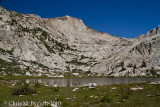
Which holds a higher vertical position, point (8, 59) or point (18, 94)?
point (8, 59)

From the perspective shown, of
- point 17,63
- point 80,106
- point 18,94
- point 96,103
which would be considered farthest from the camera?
point 17,63

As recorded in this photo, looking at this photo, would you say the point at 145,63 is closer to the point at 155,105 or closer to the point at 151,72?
the point at 151,72

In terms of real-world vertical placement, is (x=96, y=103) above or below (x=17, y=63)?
below

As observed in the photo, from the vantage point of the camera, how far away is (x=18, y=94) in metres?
31.5

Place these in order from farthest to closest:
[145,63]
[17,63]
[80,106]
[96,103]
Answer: [145,63], [17,63], [96,103], [80,106]

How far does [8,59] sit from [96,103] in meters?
187

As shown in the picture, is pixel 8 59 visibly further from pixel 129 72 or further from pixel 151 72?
pixel 151 72

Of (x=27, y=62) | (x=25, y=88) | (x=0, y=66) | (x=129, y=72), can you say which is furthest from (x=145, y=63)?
(x=25, y=88)

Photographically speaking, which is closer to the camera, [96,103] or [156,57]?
[96,103]

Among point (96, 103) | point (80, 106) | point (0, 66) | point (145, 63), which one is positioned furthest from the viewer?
point (145, 63)

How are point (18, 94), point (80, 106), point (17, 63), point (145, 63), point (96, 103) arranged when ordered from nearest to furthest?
1. point (80, 106)
2. point (96, 103)
3. point (18, 94)
4. point (17, 63)
5. point (145, 63)

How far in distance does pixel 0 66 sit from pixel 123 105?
163 meters

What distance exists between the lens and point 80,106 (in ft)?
65.6

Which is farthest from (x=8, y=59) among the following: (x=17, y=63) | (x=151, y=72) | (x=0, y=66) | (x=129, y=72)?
(x=151, y=72)
